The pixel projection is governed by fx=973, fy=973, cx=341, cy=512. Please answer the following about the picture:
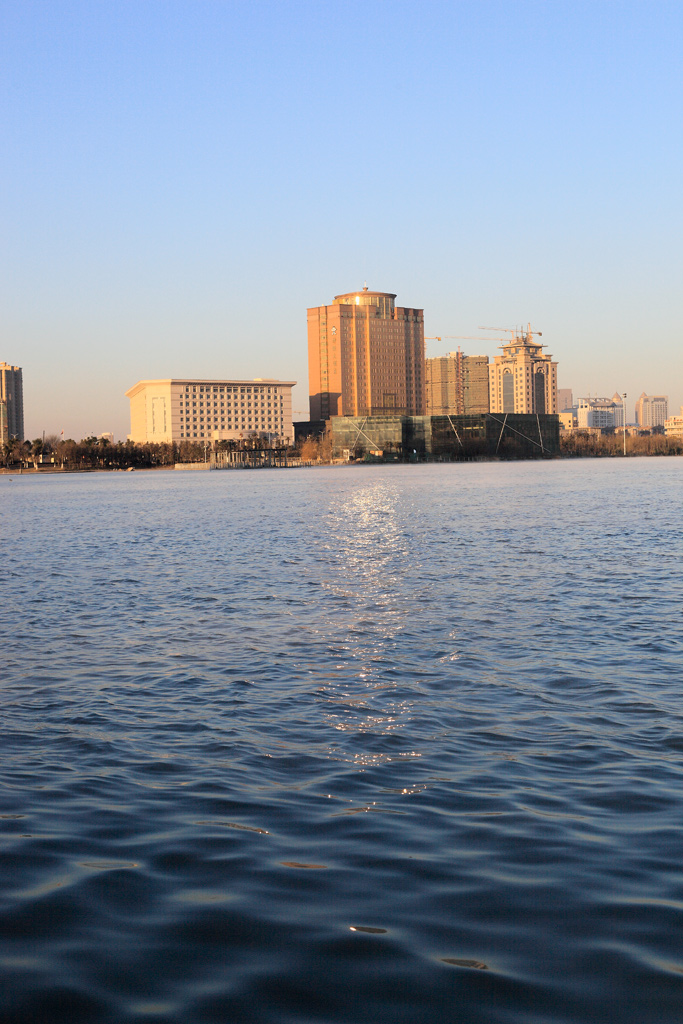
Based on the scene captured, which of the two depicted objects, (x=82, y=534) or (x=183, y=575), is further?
(x=82, y=534)

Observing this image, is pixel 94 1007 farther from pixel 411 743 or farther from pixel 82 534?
pixel 82 534

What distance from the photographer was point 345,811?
8953 mm

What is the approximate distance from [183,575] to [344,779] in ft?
66.5

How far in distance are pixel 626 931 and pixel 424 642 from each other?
1080cm

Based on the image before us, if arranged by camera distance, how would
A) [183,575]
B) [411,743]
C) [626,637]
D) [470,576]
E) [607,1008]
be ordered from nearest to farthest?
[607,1008] → [411,743] → [626,637] → [470,576] → [183,575]

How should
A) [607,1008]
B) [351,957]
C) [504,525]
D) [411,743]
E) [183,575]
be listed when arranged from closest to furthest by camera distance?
1. [607,1008]
2. [351,957]
3. [411,743]
4. [183,575]
5. [504,525]

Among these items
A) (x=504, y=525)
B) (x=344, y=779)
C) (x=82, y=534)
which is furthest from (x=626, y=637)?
(x=82, y=534)

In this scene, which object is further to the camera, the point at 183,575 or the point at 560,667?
the point at 183,575

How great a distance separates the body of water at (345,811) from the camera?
588cm

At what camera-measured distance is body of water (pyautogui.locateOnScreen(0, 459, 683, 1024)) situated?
5.88 m

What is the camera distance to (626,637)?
17.0m

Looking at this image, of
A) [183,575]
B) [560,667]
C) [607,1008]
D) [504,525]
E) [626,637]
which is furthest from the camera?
[504,525]

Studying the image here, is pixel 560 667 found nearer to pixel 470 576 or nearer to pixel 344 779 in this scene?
pixel 344 779

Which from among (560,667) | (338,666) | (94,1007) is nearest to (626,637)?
(560,667)
